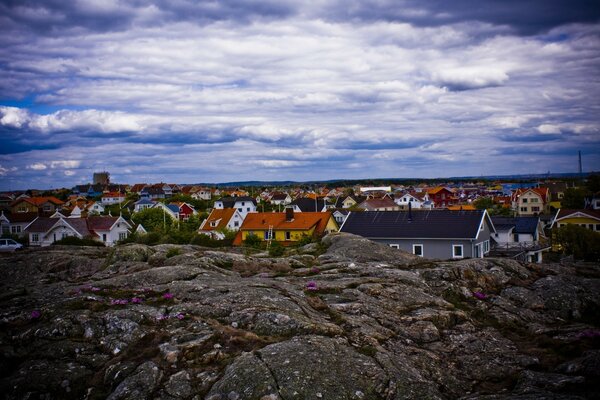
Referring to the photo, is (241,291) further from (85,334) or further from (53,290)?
(53,290)

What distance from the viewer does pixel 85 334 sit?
49.8 feet

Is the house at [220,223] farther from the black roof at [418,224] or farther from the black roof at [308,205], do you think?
the black roof at [308,205]

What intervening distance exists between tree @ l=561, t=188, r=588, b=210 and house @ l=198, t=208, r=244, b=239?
7856cm

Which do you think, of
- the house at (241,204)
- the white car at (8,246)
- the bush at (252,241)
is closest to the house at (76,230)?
the white car at (8,246)

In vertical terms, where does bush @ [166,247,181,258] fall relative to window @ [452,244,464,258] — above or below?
above

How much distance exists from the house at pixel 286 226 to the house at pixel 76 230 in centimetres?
2232

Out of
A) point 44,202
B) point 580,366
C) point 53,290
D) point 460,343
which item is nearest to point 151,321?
point 53,290

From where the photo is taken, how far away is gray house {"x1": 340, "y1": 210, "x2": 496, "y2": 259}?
158ft

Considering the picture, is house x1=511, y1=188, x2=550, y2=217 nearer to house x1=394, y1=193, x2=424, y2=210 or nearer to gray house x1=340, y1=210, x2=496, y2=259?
house x1=394, y1=193, x2=424, y2=210

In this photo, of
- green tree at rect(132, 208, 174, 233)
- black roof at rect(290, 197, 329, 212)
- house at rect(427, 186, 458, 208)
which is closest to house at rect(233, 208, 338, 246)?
green tree at rect(132, 208, 174, 233)

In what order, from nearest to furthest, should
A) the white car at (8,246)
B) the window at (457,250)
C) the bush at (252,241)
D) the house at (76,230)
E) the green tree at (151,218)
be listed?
1. the white car at (8,246)
2. the window at (457,250)
3. the bush at (252,241)
4. the house at (76,230)
5. the green tree at (151,218)

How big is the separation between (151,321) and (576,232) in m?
60.7

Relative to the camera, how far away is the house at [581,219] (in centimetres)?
7938

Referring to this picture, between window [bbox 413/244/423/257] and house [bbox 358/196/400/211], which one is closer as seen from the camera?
window [bbox 413/244/423/257]
